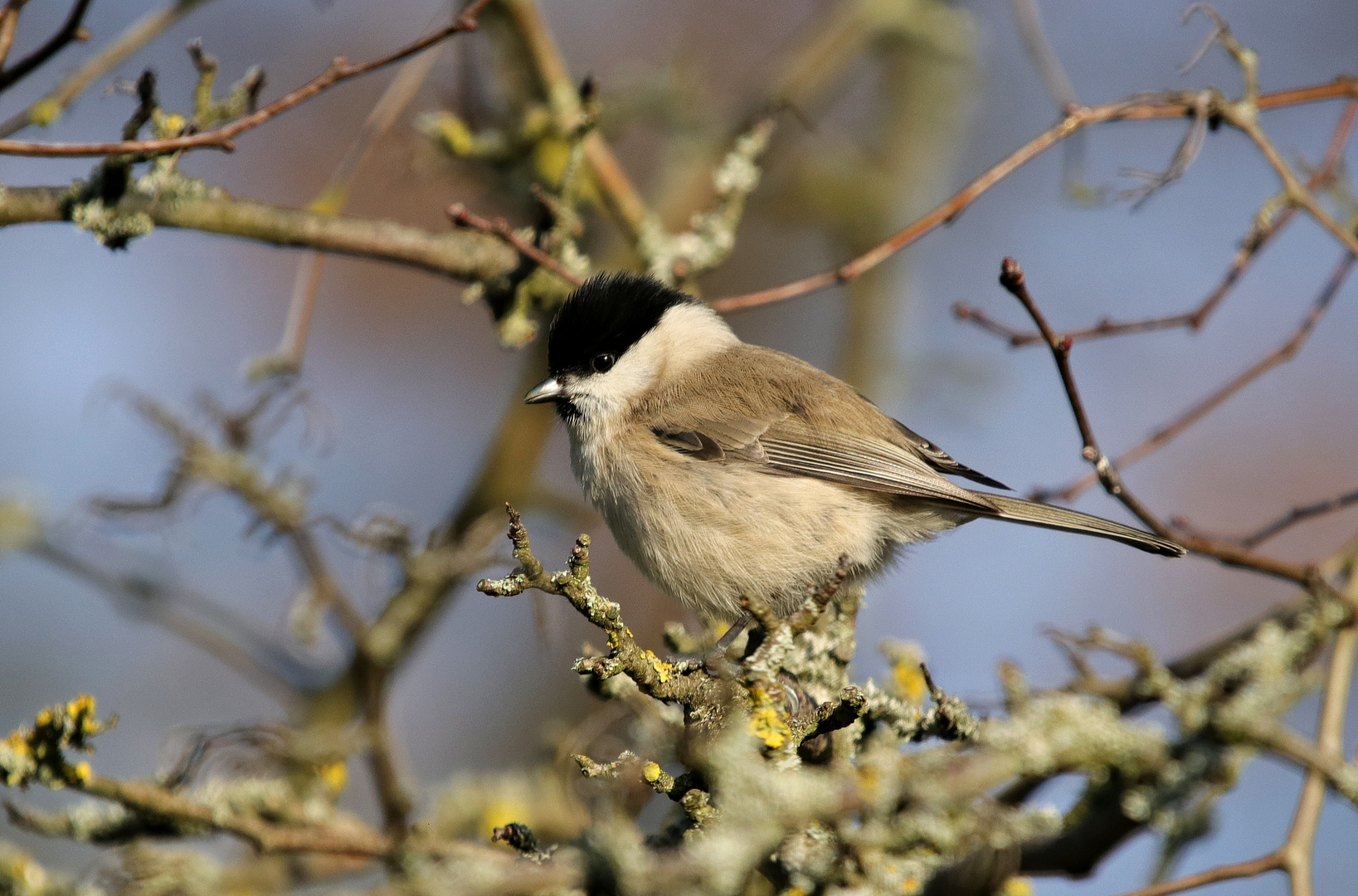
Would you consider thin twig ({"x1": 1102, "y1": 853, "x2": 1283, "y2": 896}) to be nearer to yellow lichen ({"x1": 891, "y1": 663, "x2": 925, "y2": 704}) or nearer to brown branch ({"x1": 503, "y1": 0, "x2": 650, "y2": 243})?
yellow lichen ({"x1": 891, "y1": 663, "x2": 925, "y2": 704})

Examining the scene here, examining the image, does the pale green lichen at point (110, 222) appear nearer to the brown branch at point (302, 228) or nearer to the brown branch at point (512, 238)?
the brown branch at point (302, 228)

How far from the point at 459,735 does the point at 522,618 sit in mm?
657

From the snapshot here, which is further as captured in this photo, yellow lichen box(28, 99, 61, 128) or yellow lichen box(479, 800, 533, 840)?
yellow lichen box(479, 800, 533, 840)

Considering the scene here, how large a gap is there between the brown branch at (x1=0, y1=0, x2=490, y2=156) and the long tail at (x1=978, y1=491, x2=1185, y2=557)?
1.69 m

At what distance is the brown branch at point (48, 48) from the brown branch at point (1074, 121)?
166 cm

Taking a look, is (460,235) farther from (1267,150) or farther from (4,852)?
(1267,150)

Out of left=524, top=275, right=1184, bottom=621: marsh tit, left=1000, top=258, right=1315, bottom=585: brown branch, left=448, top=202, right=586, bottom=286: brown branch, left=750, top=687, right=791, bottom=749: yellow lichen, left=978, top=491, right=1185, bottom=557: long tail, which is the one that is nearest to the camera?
left=750, top=687, right=791, bottom=749: yellow lichen

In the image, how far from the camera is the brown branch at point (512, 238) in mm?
2604

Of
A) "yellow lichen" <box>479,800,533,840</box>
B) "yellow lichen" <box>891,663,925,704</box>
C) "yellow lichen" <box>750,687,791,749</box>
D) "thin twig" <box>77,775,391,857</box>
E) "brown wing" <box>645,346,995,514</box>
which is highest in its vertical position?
"brown wing" <box>645,346,995,514</box>

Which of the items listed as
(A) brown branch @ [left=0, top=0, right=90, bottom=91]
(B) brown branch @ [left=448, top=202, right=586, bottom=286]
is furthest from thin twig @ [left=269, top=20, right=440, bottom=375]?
(A) brown branch @ [left=0, top=0, right=90, bottom=91]

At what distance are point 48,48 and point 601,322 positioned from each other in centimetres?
146

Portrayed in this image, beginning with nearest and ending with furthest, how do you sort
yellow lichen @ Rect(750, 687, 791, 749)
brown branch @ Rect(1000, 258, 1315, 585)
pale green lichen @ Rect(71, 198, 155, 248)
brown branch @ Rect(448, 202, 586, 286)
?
yellow lichen @ Rect(750, 687, 791, 749), brown branch @ Rect(1000, 258, 1315, 585), pale green lichen @ Rect(71, 198, 155, 248), brown branch @ Rect(448, 202, 586, 286)

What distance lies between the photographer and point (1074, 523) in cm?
256

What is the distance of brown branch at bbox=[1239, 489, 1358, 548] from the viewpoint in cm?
245
